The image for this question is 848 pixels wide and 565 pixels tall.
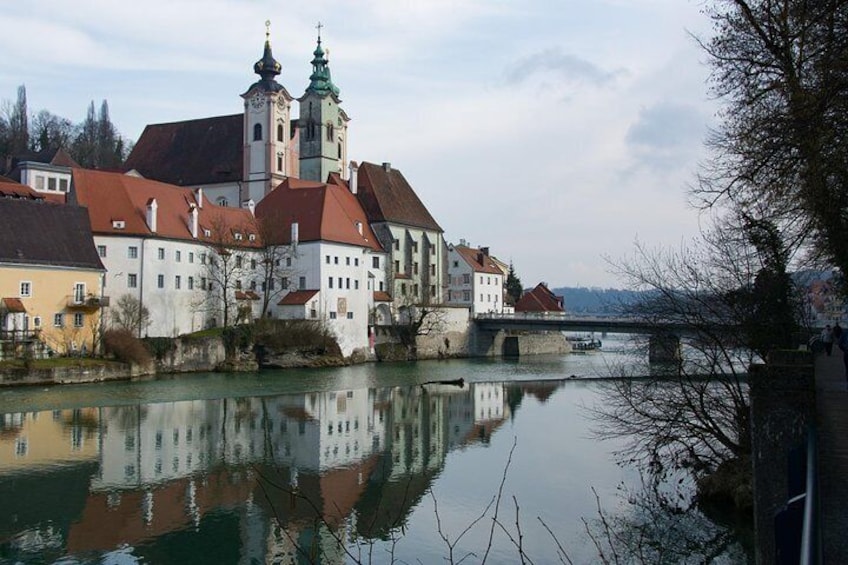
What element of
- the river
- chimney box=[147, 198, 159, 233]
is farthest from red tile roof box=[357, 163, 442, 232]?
the river

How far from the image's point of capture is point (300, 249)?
64625mm

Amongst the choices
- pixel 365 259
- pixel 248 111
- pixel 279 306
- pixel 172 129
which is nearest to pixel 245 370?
pixel 279 306

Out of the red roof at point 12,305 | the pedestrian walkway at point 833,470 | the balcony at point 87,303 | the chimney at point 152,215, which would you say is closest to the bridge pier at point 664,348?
the pedestrian walkway at point 833,470

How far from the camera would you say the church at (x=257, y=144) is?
7656 cm

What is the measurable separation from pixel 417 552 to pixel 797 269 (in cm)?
954

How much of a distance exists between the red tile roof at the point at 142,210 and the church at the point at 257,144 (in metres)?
13.4

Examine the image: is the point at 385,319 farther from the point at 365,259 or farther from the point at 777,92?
the point at 777,92

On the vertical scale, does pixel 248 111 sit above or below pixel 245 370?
above

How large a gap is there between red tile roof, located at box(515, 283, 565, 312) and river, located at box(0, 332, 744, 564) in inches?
2273

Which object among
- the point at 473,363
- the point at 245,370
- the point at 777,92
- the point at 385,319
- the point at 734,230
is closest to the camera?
the point at 777,92

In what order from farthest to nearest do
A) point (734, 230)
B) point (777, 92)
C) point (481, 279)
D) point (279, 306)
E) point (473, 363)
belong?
point (481, 279), point (473, 363), point (279, 306), point (734, 230), point (777, 92)

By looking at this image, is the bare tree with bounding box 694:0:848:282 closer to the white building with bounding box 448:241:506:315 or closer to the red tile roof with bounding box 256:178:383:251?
the red tile roof with bounding box 256:178:383:251

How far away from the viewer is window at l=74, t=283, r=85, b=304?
158ft

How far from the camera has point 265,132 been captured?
76188 mm
